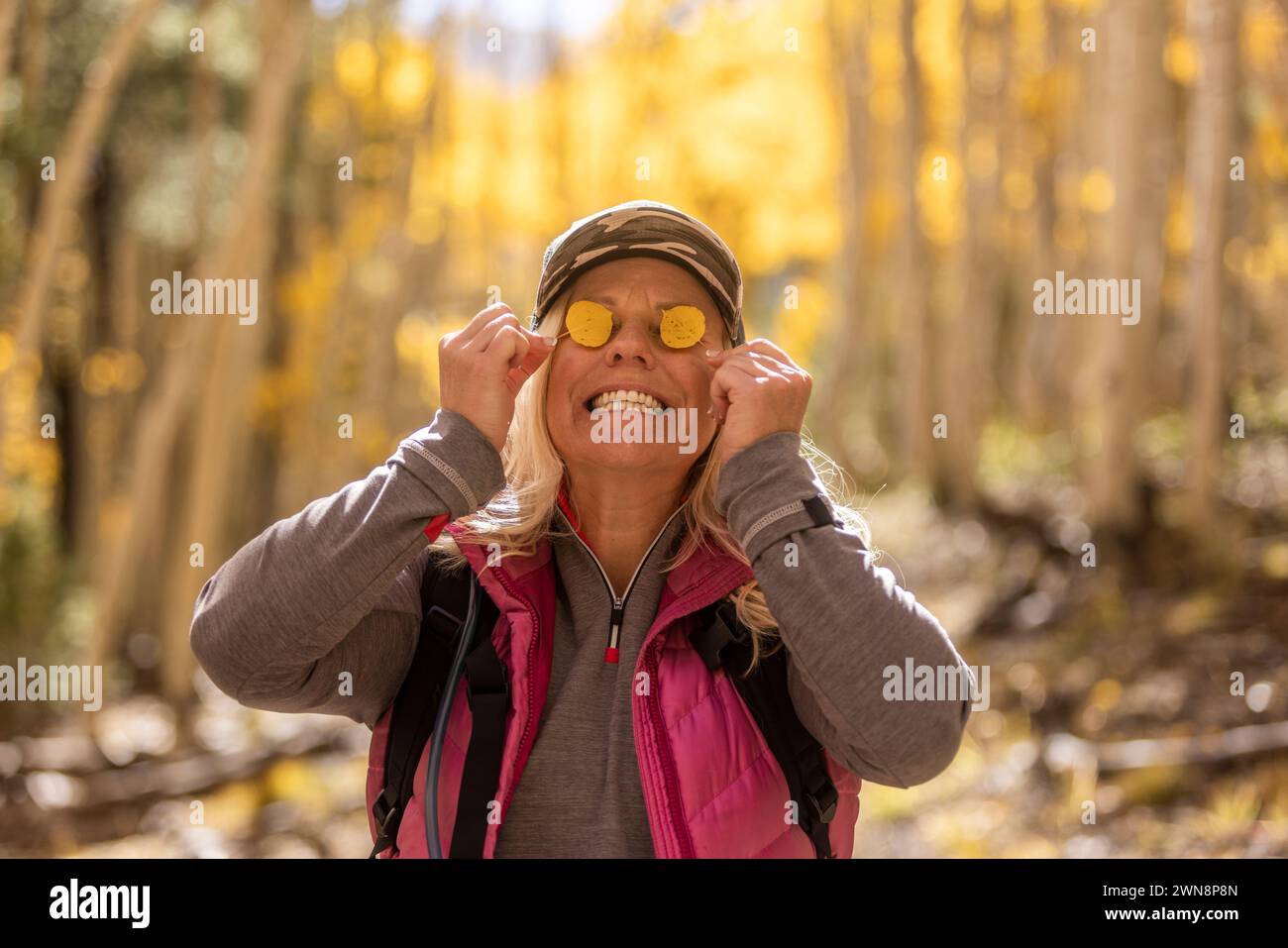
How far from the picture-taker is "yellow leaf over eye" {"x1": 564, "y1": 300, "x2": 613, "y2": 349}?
1960 millimetres

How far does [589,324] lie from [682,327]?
0.15m

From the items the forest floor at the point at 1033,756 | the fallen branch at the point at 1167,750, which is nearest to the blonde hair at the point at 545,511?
the forest floor at the point at 1033,756

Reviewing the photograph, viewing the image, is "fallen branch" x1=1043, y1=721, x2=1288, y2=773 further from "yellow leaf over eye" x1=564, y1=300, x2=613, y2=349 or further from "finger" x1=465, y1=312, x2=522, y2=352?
"finger" x1=465, y1=312, x2=522, y2=352

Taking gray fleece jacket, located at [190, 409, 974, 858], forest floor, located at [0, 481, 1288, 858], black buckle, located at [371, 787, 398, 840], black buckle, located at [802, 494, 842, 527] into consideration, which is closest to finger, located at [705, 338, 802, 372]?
gray fleece jacket, located at [190, 409, 974, 858]

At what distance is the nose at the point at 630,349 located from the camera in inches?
76.4

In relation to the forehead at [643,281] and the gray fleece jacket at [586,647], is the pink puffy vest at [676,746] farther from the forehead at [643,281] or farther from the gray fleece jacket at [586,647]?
the forehead at [643,281]

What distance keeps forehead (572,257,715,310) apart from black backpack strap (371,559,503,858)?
0.51 meters

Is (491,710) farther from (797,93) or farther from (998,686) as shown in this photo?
(797,93)

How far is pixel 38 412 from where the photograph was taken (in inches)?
630

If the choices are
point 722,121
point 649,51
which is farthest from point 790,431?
point 649,51

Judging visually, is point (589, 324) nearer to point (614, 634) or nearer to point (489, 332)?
point (489, 332)

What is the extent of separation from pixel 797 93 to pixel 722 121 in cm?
125

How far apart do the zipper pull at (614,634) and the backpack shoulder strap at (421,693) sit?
223 mm

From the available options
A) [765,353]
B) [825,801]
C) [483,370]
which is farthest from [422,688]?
[765,353]
